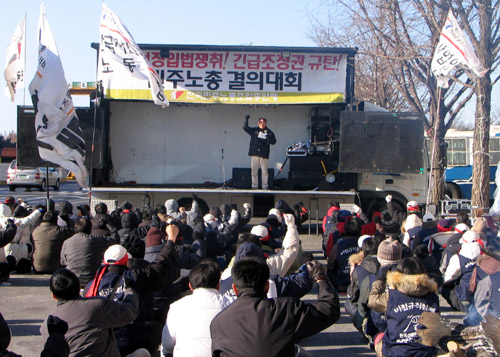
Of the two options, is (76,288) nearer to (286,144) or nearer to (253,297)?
(253,297)

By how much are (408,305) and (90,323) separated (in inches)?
91.6

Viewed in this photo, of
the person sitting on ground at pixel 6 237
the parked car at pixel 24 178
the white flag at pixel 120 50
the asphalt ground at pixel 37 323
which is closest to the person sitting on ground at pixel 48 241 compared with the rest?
the asphalt ground at pixel 37 323

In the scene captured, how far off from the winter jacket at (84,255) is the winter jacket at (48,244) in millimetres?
1556

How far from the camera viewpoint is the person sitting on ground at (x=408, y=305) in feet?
14.5

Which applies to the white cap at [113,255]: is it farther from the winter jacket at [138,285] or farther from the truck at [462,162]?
the truck at [462,162]

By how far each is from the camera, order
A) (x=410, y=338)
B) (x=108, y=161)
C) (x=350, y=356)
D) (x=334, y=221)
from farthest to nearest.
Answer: (x=108, y=161), (x=334, y=221), (x=350, y=356), (x=410, y=338)

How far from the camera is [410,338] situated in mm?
4418

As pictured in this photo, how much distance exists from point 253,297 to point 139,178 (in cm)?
1261

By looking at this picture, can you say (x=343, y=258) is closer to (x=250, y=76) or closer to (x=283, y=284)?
(x=283, y=284)

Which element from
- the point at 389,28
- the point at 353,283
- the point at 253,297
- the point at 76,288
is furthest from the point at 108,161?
the point at 253,297

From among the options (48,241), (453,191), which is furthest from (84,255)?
(453,191)

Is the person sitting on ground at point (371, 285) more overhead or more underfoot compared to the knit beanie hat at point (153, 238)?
more underfoot

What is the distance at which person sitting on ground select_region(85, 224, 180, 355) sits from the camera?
465 centimetres

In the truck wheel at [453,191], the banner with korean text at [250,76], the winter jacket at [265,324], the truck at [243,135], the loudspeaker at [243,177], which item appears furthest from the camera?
the truck wheel at [453,191]
